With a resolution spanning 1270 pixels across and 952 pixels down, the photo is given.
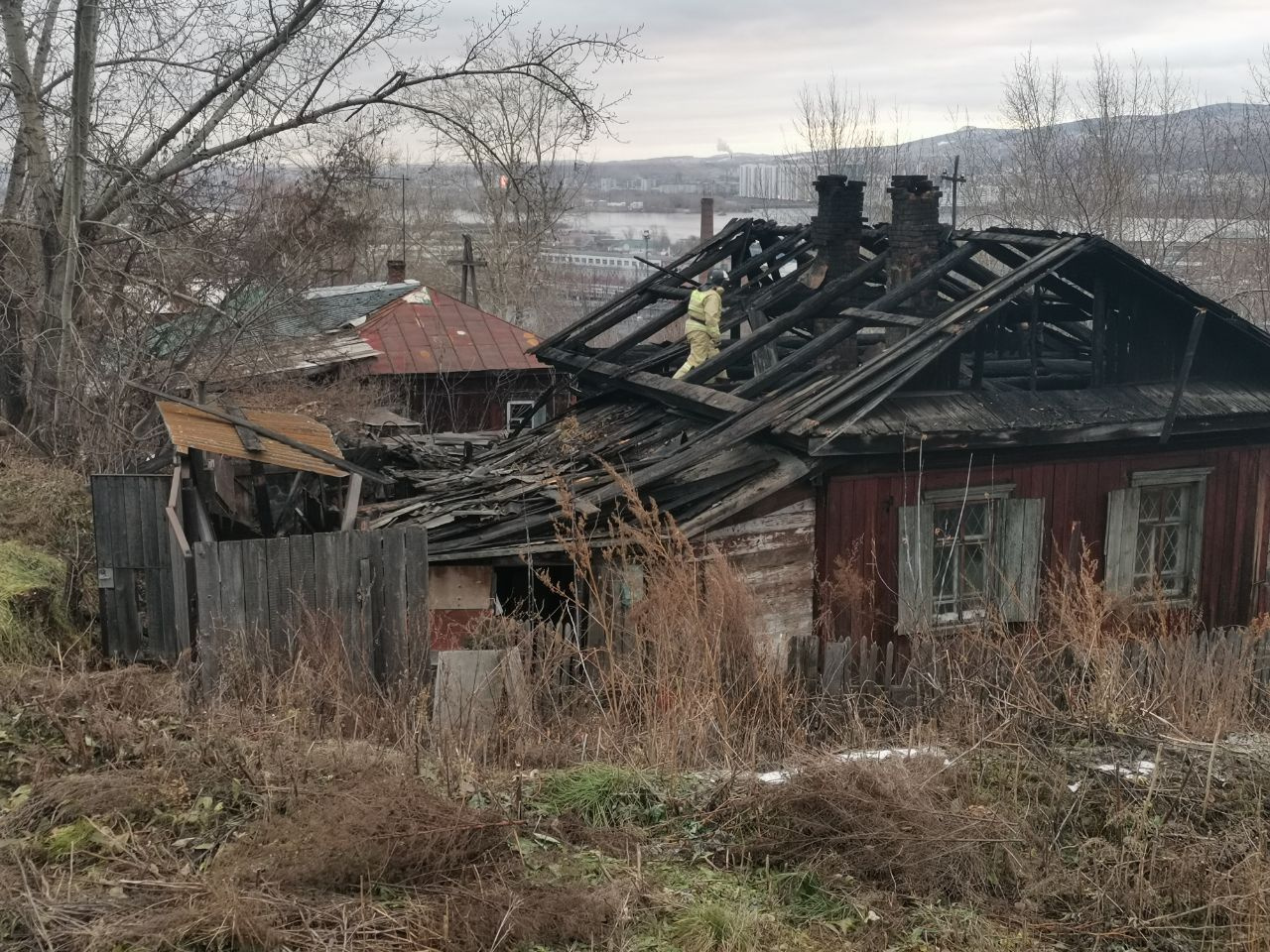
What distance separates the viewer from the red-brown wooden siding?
1004 cm

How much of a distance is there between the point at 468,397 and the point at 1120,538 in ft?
54.5

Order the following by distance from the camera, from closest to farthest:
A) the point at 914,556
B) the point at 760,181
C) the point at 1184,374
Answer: the point at 914,556
the point at 1184,374
the point at 760,181

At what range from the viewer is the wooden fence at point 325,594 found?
6.98 meters

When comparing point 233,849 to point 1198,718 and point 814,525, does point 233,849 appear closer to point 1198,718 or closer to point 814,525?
point 1198,718

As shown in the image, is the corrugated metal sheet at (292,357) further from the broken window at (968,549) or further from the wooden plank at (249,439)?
the broken window at (968,549)

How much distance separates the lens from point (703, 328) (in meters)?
11.9

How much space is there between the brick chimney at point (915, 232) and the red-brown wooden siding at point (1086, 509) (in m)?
2.01

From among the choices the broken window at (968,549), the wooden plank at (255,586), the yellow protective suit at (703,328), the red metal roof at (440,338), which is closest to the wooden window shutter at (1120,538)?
the broken window at (968,549)

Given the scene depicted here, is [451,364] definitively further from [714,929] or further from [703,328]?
[714,929]

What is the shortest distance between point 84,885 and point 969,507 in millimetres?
8568

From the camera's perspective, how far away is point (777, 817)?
4.68 m

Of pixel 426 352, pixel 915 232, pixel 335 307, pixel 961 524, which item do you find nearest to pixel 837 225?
pixel 915 232

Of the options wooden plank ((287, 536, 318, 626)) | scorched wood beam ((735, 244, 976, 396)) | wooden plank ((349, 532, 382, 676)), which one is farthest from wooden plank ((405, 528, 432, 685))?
scorched wood beam ((735, 244, 976, 396))

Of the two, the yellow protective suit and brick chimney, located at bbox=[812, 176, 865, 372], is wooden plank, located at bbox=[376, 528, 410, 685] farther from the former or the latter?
brick chimney, located at bbox=[812, 176, 865, 372]
